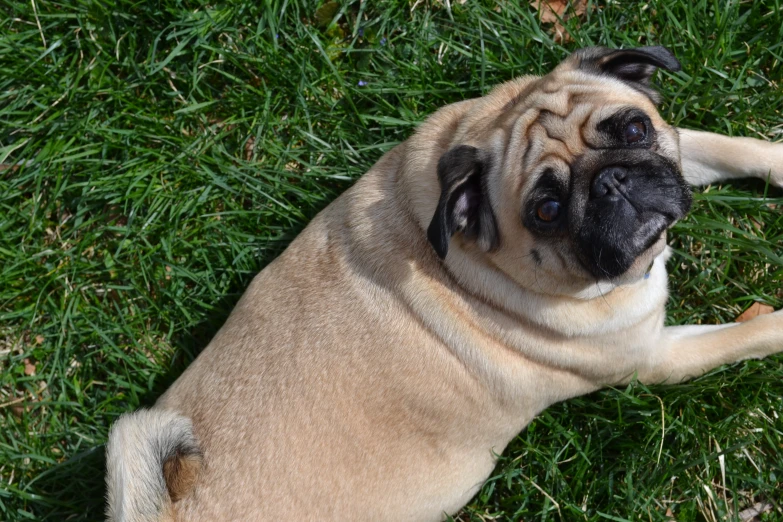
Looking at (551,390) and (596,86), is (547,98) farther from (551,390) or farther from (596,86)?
(551,390)

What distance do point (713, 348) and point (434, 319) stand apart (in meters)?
2.07

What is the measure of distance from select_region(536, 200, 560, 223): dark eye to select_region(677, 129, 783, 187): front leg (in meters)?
1.85

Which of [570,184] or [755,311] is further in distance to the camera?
[755,311]

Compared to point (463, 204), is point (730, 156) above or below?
below

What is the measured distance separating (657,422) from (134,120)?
15.9ft

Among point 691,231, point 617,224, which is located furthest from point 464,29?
point 617,224

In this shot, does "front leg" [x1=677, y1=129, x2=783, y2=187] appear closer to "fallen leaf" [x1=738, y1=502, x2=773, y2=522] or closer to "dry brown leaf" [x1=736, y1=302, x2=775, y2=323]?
"dry brown leaf" [x1=736, y1=302, x2=775, y2=323]

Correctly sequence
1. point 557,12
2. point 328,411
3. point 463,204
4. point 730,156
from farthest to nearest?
point 557,12 < point 730,156 < point 328,411 < point 463,204

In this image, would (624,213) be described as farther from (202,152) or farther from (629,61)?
(202,152)

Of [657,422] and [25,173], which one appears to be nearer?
[657,422]

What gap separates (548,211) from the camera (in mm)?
4215

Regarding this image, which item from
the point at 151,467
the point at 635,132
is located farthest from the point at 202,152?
the point at 635,132

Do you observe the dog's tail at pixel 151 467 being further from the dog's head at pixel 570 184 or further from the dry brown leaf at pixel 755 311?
the dry brown leaf at pixel 755 311

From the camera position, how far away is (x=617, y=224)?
162 inches
